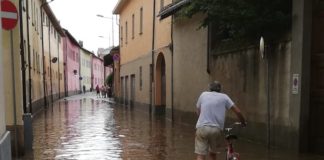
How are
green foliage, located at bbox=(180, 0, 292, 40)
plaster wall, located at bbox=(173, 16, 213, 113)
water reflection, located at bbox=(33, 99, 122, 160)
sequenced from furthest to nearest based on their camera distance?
plaster wall, located at bbox=(173, 16, 213, 113)
green foliage, located at bbox=(180, 0, 292, 40)
water reflection, located at bbox=(33, 99, 122, 160)

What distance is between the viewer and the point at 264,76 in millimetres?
12016

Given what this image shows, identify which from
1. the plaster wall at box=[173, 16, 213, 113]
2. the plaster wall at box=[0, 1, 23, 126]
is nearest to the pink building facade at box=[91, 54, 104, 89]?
the plaster wall at box=[173, 16, 213, 113]

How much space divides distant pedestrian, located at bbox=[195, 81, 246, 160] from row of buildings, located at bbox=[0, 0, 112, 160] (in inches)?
109

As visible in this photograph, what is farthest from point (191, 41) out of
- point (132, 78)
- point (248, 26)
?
point (132, 78)

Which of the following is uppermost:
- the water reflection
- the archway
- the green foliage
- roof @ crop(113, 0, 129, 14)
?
roof @ crop(113, 0, 129, 14)

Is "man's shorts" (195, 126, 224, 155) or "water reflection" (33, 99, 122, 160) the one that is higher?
"man's shorts" (195, 126, 224, 155)

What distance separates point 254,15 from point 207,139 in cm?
494

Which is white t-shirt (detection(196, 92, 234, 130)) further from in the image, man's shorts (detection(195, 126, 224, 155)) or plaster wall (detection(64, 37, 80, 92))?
plaster wall (detection(64, 37, 80, 92))

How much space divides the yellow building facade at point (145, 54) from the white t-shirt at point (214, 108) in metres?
13.6

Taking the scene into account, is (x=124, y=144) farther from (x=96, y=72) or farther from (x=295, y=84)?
(x=96, y=72)

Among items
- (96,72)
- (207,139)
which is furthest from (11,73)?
(96,72)

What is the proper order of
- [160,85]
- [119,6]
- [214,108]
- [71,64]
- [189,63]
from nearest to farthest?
[214,108] < [189,63] < [160,85] < [119,6] < [71,64]

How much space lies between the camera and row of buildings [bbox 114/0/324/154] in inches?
413

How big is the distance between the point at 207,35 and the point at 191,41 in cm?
199
